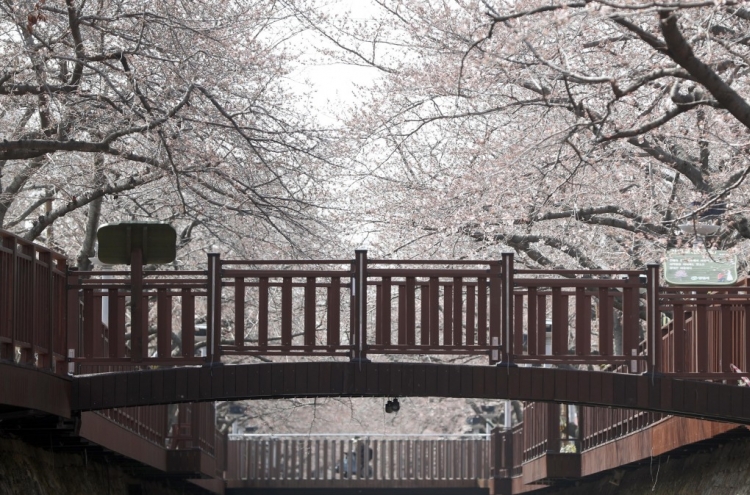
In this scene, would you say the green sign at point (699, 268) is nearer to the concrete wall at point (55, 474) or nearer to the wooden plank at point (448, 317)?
the wooden plank at point (448, 317)

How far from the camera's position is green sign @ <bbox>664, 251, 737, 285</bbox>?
14.1m

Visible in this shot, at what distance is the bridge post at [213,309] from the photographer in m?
12.5

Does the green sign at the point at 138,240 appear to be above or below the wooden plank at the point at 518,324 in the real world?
above

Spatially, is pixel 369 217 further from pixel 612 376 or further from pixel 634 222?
pixel 612 376

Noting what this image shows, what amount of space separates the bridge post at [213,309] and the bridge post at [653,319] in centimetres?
451

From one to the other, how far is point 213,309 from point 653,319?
4634mm

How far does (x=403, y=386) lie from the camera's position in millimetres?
12734

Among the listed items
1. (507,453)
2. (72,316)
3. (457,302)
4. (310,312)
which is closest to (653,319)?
(457,302)

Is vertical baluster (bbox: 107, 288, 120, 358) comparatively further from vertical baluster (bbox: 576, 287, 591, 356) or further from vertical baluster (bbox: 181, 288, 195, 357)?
vertical baluster (bbox: 576, 287, 591, 356)

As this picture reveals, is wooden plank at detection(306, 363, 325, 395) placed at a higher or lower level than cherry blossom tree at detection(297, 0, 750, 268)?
lower

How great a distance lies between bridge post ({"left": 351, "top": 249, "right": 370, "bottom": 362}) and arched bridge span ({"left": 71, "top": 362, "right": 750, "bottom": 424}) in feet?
0.59

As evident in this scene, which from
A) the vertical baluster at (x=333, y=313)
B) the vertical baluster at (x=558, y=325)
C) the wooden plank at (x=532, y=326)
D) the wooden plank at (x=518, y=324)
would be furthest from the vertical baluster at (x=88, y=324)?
the vertical baluster at (x=558, y=325)

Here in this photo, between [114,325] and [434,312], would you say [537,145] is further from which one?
[114,325]

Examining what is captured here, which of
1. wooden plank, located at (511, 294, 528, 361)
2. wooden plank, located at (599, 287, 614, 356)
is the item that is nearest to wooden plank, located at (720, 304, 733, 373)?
wooden plank, located at (599, 287, 614, 356)
